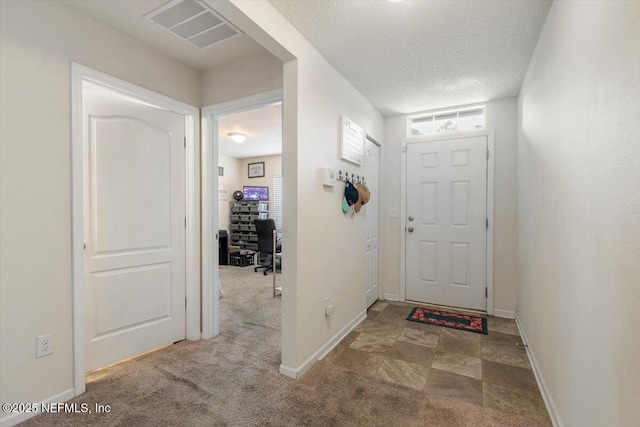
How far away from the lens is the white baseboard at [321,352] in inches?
79.8

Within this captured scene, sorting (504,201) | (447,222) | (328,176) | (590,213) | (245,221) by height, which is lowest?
(245,221)

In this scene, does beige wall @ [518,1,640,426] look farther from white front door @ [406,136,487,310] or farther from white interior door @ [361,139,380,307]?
white interior door @ [361,139,380,307]

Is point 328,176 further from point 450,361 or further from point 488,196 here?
point 488,196

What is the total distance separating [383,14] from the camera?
1834 millimetres

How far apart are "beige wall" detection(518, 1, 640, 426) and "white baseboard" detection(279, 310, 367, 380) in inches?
56.7

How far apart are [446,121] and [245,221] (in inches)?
185

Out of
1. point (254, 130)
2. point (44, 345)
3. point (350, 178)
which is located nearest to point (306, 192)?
point (350, 178)

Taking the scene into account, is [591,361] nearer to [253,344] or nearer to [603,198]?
[603,198]

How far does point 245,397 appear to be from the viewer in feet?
5.95

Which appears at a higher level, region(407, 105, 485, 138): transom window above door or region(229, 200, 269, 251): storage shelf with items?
region(407, 105, 485, 138): transom window above door

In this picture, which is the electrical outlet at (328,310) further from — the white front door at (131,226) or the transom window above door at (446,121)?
the transom window above door at (446,121)

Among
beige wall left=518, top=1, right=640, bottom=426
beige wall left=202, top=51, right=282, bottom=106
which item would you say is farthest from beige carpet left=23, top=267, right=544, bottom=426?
beige wall left=202, top=51, right=282, bottom=106

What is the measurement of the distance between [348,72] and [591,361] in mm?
2454

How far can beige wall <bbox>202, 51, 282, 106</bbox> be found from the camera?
2.34m
